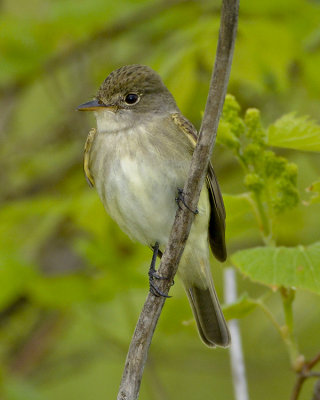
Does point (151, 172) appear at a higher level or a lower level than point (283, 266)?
higher

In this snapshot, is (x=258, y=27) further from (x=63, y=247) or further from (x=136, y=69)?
(x=63, y=247)

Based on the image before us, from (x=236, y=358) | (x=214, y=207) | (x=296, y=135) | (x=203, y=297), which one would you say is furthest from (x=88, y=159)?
(x=296, y=135)

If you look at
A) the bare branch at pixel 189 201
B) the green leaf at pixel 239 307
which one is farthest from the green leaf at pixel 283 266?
the bare branch at pixel 189 201

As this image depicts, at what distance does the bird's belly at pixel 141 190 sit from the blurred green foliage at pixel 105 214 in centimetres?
32

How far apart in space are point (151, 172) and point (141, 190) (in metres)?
0.09

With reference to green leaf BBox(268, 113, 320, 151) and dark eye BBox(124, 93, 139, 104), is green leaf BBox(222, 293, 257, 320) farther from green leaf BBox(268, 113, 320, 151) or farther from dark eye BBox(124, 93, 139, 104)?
dark eye BBox(124, 93, 139, 104)

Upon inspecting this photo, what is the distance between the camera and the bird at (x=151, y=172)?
3.09m

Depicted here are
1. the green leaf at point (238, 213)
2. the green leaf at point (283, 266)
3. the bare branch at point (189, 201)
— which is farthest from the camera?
the green leaf at point (238, 213)

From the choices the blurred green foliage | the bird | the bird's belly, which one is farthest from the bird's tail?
the bird's belly

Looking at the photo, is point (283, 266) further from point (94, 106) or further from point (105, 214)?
point (105, 214)

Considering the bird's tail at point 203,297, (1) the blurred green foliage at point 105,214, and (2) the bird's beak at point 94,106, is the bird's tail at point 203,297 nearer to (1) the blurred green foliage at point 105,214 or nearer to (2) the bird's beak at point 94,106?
(1) the blurred green foliage at point 105,214

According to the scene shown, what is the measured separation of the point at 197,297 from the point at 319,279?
56.8 inches

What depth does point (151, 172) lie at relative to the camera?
3072 millimetres

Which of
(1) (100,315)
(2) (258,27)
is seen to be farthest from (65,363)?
(2) (258,27)
